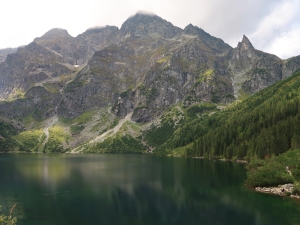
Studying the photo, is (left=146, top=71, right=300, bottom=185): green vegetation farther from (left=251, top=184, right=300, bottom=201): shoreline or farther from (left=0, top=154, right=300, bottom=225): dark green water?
(left=0, top=154, right=300, bottom=225): dark green water

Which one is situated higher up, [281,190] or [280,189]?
[280,189]

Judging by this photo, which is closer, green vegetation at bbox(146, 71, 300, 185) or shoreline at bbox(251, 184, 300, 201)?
shoreline at bbox(251, 184, 300, 201)

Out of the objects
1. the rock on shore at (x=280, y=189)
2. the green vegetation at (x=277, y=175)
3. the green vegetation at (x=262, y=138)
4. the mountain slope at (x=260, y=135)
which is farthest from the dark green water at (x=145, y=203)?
the mountain slope at (x=260, y=135)

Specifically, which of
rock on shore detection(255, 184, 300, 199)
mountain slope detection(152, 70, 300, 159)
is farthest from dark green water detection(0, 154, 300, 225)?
mountain slope detection(152, 70, 300, 159)

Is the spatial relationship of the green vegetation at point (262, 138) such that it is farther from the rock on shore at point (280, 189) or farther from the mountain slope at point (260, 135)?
the rock on shore at point (280, 189)

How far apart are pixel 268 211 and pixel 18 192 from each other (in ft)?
213

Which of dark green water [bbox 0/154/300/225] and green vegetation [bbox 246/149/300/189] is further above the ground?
green vegetation [bbox 246/149/300/189]

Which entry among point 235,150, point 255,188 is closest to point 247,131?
point 235,150

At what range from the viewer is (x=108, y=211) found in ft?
167

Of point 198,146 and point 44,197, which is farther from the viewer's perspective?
point 198,146

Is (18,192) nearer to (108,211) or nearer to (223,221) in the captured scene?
(108,211)

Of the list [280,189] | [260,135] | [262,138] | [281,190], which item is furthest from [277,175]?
[260,135]

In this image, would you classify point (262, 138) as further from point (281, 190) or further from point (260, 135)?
point (281, 190)

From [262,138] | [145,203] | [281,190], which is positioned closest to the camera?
[145,203]
